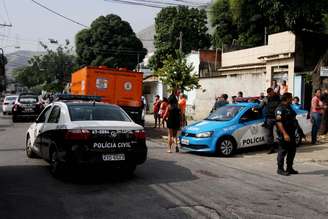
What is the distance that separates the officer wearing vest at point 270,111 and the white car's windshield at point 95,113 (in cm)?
523

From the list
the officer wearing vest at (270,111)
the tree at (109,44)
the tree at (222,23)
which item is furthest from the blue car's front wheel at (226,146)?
the tree at (109,44)

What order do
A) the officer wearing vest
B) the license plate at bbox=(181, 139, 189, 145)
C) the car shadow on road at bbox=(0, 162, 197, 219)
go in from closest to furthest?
the car shadow on road at bbox=(0, 162, 197, 219), the officer wearing vest, the license plate at bbox=(181, 139, 189, 145)

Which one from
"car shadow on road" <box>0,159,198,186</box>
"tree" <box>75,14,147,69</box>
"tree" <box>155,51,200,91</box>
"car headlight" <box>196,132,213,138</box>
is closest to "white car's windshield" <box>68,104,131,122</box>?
"car shadow on road" <box>0,159,198,186</box>

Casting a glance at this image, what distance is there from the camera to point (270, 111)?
1316 cm

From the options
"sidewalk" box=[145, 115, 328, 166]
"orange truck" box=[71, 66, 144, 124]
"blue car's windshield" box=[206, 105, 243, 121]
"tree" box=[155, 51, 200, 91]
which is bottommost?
"sidewalk" box=[145, 115, 328, 166]

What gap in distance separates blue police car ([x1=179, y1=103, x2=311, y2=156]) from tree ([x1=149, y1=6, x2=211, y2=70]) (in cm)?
3472

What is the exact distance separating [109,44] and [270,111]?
46575mm

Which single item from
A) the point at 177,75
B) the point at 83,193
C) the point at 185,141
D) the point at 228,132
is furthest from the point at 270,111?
the point at 177,75

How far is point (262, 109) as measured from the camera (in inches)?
543

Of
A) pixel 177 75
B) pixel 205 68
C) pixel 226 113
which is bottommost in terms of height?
pixel 226 113

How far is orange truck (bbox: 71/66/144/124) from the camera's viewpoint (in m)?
20.1

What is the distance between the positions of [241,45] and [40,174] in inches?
1157

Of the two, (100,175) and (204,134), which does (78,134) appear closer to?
(100,175)

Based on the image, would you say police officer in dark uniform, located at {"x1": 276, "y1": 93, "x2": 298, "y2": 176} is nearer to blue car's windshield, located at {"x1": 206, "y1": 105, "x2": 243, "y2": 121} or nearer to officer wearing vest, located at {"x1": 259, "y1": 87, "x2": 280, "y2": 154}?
officer wearing vest, located at {"x1": 259, "y1": 87, "x2": 280, "y2": 154}
